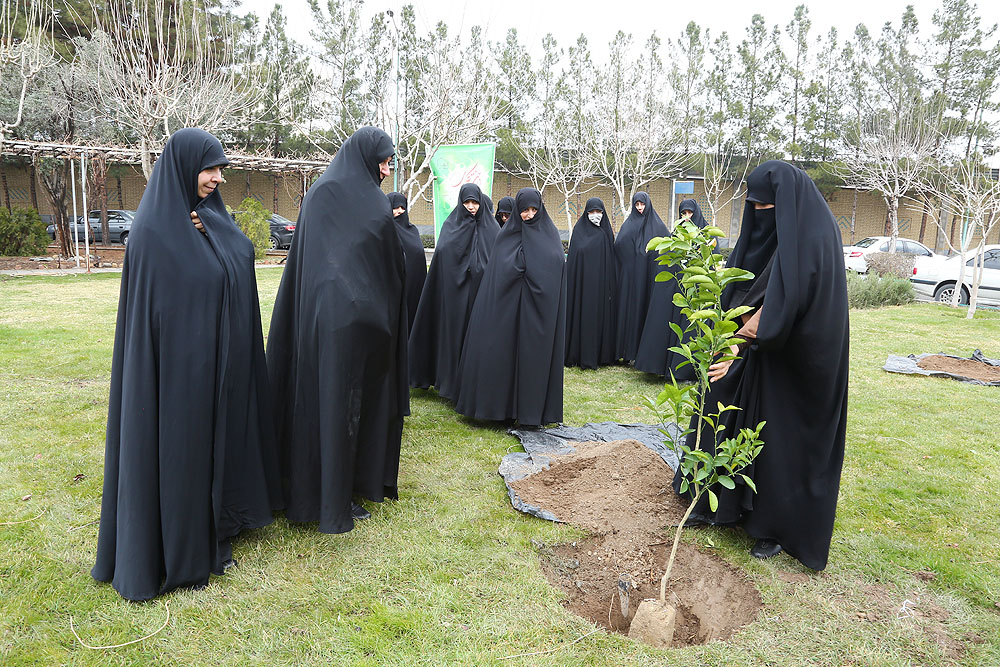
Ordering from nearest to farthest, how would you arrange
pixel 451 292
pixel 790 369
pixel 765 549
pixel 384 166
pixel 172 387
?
pixel 172 387
pixel 790 369
pixel 765 549
pixel 384 166
pixel 451 292

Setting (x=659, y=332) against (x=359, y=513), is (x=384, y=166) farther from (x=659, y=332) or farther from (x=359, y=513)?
(x=659, y=332)

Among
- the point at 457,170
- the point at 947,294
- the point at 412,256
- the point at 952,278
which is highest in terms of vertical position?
the point at 457,170

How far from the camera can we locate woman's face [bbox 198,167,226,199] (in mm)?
2877

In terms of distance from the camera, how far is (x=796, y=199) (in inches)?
117

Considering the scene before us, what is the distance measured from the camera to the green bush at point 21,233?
1614 cm

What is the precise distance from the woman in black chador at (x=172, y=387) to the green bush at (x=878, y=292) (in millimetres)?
13366

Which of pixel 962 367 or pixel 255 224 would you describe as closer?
pixel 962 367

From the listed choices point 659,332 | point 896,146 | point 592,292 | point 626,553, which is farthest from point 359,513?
point 896,146

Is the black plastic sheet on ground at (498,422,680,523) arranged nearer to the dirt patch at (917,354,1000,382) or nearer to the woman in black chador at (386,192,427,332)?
the woman in black chador at (386,192,427,332)

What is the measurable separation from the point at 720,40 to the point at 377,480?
32.5 metres

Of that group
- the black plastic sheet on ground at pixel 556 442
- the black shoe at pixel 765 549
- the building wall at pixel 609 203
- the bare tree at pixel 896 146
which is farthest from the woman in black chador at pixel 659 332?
the building wall at pixel 609 203

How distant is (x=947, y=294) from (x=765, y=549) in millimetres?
14057

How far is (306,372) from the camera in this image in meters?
3.32

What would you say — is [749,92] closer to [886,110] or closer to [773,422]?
[886,110]
